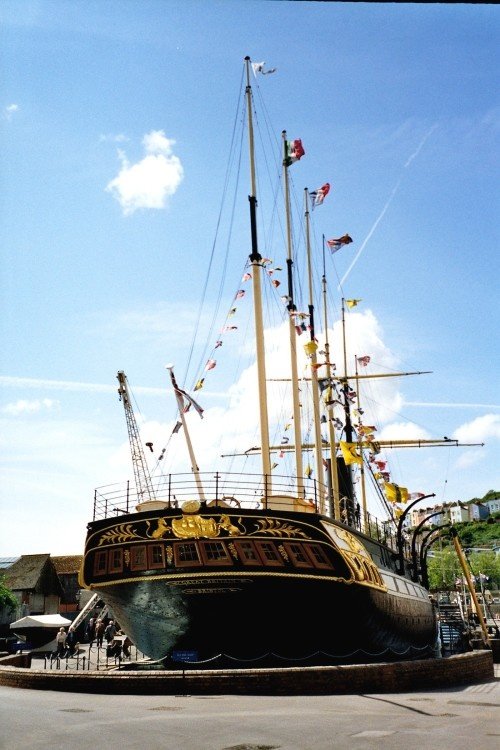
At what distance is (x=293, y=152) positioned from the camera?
88.2 feet

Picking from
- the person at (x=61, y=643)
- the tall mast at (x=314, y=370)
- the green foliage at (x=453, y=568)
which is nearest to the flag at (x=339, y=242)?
the tall mast at (x=314, y=370)

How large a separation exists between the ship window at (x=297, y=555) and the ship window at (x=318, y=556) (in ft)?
0.43

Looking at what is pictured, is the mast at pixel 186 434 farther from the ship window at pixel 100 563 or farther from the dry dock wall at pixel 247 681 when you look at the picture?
the dry dock wall at pixel 247 681

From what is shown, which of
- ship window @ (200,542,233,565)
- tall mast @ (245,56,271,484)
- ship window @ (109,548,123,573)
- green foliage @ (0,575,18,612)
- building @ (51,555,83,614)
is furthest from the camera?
building @ (51,555,83,614)

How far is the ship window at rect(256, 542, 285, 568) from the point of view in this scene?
16.6 m

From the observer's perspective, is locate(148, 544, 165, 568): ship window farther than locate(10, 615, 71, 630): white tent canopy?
No

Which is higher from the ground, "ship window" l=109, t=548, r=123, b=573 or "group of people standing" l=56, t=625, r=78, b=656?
"ship window" l=109, t=548, r=123, b=573

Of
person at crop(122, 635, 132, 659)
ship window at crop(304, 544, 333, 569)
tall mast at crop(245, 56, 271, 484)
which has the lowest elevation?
person at crop(122, 635, 132, 659)

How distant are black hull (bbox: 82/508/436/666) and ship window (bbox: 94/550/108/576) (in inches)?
1.0

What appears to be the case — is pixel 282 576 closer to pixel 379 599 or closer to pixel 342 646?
pixel 342 646

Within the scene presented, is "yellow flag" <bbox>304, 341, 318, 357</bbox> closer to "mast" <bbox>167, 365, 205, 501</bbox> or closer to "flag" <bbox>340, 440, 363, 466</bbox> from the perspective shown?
"flag" <bbox>340, 440, 363, 466</bbox>

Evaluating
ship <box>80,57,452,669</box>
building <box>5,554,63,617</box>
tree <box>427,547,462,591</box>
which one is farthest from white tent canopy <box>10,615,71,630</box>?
tree <box>427,547,462,591</box>

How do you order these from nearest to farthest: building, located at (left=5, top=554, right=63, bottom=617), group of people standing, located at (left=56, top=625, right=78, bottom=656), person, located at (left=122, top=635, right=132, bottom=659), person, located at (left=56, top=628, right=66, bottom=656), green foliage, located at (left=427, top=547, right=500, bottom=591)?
person, located at (left=122, top=635, right=132, bottom=659) < group of people standing, located at (left=56, top=625, right=78, bottom=656) < person, located at (left=56, top=628, right=66, bottom=656) < building, located at (left=5, top=554, right=63, bottom=617) < green foliage, located at (left=427, top=547, right=500, bottom=591)

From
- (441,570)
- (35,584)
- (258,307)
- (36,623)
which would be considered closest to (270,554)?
(258,307)
